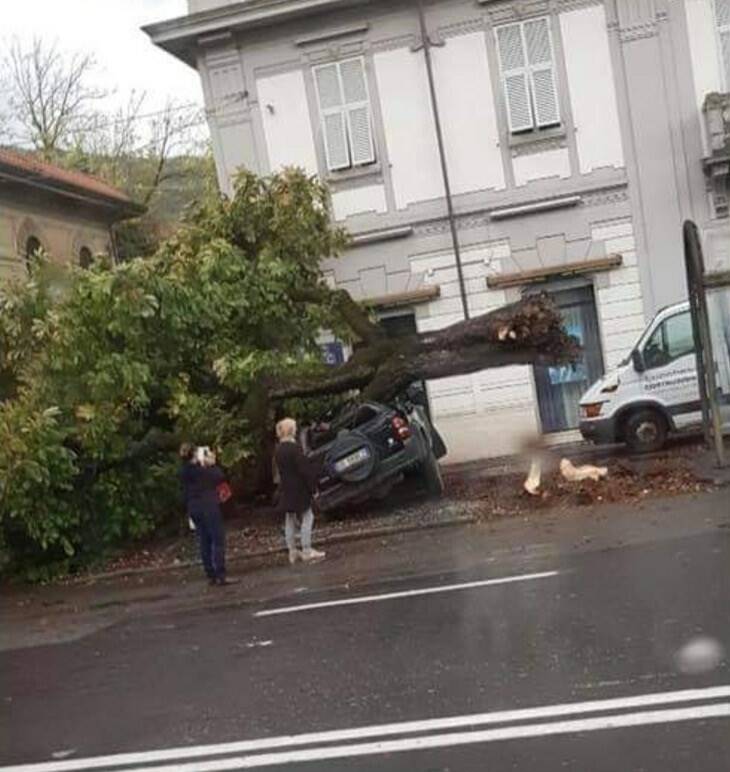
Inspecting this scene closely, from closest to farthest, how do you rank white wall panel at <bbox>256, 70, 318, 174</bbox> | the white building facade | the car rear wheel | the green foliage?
1. the green foliage
2. the car rear wheel
3. the white building facade
4. white wall panel at <bbox>256, 70, 318, 174</bbox>

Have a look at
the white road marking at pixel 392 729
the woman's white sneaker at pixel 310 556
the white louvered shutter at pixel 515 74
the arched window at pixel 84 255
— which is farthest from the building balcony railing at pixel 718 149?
the arched window at pixel 84 255

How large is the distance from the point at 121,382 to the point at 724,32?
38.4 feet

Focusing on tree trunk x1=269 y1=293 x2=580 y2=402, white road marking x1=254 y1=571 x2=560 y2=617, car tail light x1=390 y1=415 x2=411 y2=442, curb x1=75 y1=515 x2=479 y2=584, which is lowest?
curb x1=75 y1=515 x2=479 y2=584

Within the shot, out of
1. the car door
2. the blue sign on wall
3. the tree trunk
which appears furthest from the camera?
the blue sign on wall

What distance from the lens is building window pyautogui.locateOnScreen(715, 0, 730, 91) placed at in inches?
774

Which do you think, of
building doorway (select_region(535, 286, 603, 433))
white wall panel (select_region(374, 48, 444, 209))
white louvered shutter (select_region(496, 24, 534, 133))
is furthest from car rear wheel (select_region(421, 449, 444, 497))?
white louvered shutter (select_region(496, 24, 534, 133))

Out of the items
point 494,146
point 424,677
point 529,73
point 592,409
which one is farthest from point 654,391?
point 424,677

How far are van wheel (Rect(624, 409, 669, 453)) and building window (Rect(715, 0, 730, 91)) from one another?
6.19 m

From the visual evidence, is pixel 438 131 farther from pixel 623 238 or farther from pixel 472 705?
pixel 472 705

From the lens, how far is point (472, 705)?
6.43 metres

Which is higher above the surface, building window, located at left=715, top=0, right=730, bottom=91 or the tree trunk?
building window, located at left=715, top=0, right=730, bottom=91

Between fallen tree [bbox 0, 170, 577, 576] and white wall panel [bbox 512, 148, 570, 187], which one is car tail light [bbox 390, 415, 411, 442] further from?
white wall panel [bbox 512, 148, 570, 187]

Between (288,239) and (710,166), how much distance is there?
7033 mm

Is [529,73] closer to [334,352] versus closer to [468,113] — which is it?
[468,113]
